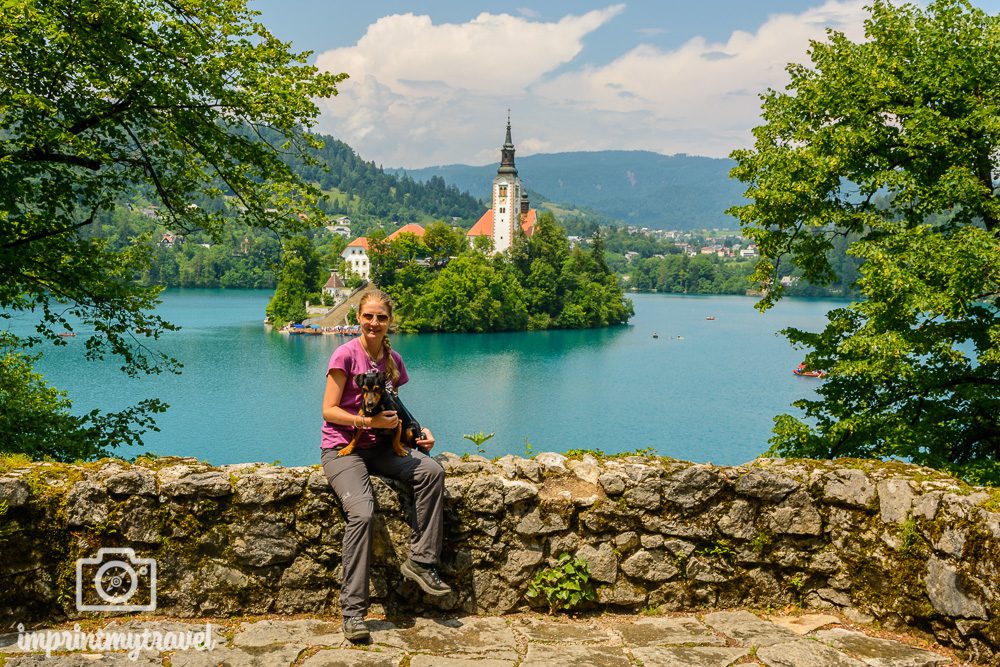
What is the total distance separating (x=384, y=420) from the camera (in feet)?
13.4

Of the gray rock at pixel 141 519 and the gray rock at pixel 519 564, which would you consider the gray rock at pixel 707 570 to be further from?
the gray rock at pixel 141 519

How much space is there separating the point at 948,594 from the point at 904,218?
25.1ft

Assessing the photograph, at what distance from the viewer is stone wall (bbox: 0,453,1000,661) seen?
373cm

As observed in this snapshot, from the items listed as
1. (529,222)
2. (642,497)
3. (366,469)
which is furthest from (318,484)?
(529,222)

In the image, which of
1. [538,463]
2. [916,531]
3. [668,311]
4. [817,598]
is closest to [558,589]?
[538,463]

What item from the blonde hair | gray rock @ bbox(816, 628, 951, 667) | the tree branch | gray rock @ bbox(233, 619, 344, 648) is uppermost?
the tree branch

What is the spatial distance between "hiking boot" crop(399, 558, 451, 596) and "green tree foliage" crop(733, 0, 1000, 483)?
674cm

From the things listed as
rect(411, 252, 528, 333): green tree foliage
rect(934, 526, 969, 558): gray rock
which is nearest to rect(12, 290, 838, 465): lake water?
rect(411, 252, 528, 333): green tree foliage

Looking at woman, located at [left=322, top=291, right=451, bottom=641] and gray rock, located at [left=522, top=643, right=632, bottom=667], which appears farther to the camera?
woman, located at [left=322, top=291, right=451, bottom=641]

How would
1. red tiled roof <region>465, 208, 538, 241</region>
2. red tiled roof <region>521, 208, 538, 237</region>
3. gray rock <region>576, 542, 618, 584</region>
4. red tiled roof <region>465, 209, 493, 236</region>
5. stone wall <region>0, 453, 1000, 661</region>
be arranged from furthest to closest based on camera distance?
red tiled roof <region>465, 209, 493, 236</region>
red tiled roof <region>465, 208, 538, 241</region>
red tiled roof <region>521, 208, 538, 237</region>
gray rock <region>576, 542, 618, 584</region>
stone wall <region>0, 453, 1000, 661</region>

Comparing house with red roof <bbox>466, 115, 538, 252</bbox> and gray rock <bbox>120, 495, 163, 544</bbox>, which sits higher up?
house with red roof <bbox>466, 115, 538, 252</bbox>

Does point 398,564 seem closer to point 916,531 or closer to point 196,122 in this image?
point 916,531

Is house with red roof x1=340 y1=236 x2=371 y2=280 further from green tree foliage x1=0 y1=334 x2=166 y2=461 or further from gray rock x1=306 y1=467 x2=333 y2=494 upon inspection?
gray rock x1=306 y1=467 x2=333 y2=494

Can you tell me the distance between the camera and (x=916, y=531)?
3924mm
